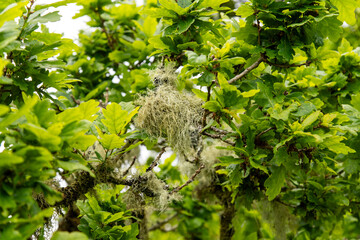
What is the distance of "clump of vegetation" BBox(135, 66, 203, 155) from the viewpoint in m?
1.63

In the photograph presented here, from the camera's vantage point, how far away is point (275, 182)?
1.59m

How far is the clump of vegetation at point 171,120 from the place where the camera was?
5.36 ft

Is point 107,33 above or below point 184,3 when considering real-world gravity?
below

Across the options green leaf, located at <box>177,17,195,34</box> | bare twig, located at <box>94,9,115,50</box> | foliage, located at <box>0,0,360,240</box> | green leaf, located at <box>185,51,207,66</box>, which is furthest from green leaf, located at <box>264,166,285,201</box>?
bare twig, located at <box>94,9,115,50</box>

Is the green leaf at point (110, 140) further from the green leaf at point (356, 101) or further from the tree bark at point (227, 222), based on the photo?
the tree bark at point (227, 222)

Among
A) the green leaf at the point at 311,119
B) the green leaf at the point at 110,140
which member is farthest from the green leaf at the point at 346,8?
the green leaf at the point at 110,140

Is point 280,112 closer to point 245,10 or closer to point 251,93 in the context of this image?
point 251,93

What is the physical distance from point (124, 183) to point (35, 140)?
727mm

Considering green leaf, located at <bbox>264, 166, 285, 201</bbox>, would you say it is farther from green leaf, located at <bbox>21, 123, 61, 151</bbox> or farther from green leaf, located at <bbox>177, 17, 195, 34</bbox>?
green leaf, located at <bbox>21, 123, 61, 151</bbox>

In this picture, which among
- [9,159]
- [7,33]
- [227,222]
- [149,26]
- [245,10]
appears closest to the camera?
[9,159]

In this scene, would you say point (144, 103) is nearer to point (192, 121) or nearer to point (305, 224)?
point (192, 121)

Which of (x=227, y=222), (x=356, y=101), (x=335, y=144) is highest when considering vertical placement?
(x=335, y=144)

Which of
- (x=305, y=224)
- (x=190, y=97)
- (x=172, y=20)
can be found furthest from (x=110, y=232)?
(x=305, y=224)

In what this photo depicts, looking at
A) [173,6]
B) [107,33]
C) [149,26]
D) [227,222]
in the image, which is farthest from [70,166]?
[227,222]
